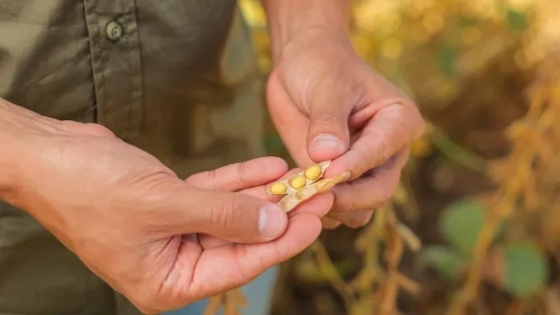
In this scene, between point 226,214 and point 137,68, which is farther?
point 137,68

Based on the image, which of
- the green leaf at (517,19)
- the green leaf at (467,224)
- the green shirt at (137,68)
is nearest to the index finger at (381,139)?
the green shirt at (137,68)

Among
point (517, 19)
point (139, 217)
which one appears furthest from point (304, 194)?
point (517, 19)

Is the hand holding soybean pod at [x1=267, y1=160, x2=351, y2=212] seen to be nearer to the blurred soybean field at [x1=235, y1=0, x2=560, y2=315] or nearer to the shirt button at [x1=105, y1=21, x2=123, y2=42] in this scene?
the shirt button at [x1=105, y1=21, x2=123, y2=42]

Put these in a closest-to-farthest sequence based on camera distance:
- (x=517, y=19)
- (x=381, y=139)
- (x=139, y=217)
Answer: (x=139, y=217), (x=381, y=139), (x=517, y=19)

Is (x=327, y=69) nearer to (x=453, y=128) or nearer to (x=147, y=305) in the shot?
(x=147, y=305)

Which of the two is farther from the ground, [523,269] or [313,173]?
[313,173]

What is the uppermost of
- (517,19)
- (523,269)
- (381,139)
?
(381,139)

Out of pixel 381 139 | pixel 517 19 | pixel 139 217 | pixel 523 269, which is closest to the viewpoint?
pixel 139 217

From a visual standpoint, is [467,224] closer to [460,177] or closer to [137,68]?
[460,177]

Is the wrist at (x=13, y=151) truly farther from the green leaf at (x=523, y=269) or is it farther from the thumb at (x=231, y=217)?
the green leaf at (x=523, y=269)
